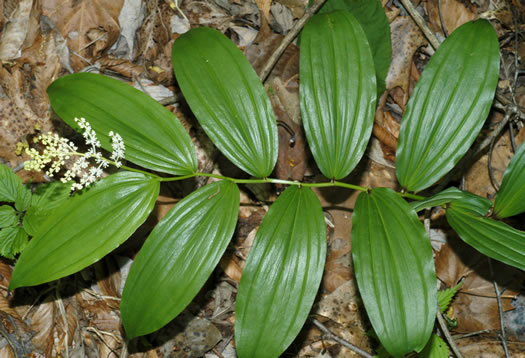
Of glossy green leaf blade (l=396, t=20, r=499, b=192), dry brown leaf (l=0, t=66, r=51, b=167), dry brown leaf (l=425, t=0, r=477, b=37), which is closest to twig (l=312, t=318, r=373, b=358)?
glossy green leaf blade (l=396, t=20, r=499, b=192)

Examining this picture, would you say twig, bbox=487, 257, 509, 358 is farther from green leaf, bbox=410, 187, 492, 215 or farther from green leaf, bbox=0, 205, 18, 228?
green leaf, bbox=0, 205, 18, 228

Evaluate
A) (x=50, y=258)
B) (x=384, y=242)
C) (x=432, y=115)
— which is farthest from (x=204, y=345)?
(x=432, y=115)

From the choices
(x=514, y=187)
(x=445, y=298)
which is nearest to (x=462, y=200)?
(x=514, y=187)

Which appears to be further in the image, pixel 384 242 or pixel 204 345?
pixel 204 345

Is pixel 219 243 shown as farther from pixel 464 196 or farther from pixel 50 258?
pixel 464 196

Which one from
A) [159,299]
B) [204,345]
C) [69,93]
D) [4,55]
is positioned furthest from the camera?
[4,55]
